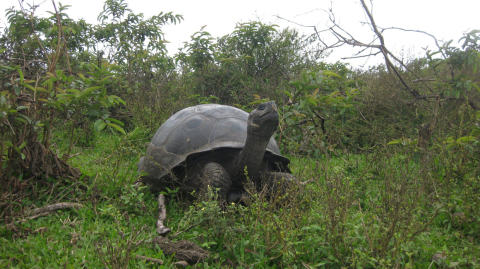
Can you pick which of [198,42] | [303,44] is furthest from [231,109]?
[303,44]

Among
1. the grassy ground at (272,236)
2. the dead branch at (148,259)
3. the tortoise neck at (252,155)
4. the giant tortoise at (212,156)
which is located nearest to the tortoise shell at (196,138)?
the giant tortoise at (212,156)

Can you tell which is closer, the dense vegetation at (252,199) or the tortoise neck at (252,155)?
the dense vegetation at (252,199)

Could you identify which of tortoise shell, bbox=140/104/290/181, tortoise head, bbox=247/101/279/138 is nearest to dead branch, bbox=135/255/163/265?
tortoise shell, bbox=140/104/290/181

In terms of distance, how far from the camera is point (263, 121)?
2.49 metres

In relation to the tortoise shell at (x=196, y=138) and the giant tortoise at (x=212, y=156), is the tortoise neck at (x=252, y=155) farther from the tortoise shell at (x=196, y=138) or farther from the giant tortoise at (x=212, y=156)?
the tortoise shell at (x=196, y=138)

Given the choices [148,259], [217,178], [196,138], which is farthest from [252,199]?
[196,138]

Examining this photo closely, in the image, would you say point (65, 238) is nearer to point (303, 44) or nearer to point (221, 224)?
point (221, 224)

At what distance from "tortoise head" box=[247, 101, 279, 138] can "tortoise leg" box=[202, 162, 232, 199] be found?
0.44 m

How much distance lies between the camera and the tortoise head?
2459 mm

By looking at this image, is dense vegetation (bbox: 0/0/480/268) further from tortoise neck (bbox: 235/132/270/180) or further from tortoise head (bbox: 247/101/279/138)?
tortoise head (bbox: 247/101/279/138)

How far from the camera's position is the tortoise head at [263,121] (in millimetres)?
2459

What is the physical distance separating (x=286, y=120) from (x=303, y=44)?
10.7 ft

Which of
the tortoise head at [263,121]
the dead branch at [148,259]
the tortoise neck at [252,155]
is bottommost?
the dead branch at [148,259]

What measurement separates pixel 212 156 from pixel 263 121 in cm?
72
